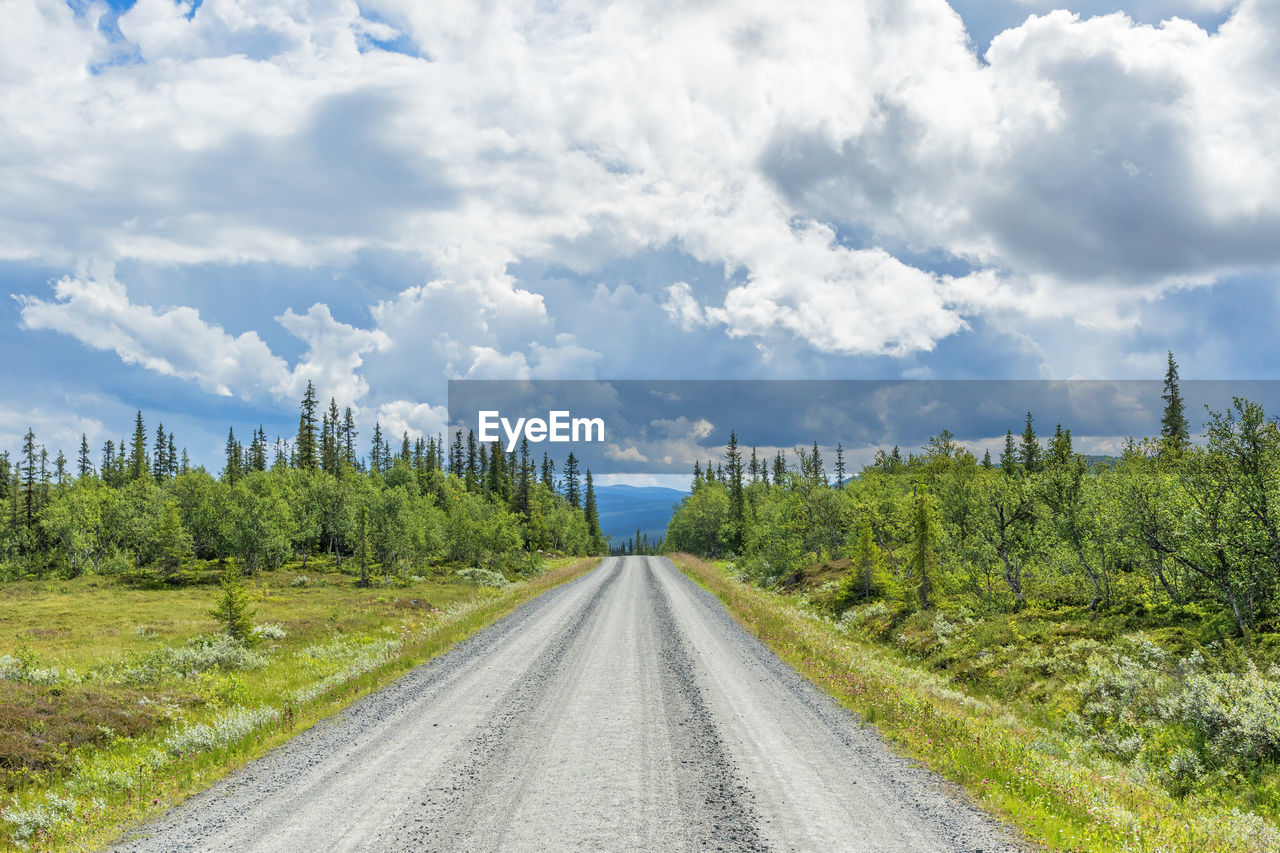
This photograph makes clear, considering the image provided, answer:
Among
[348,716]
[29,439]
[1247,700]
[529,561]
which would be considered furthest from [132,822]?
[29,439]

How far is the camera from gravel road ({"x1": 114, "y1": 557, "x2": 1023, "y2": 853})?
752cm

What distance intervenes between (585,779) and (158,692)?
1464 centimetres

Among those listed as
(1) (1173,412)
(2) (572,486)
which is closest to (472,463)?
(2) (572,486)

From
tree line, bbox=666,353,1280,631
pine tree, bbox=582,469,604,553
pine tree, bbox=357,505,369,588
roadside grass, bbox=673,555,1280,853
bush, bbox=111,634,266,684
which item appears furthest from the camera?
pine tree, bbox=582,469,604,553

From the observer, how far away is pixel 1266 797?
10570mm

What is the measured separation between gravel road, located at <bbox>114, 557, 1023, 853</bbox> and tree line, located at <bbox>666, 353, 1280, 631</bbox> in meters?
12.4

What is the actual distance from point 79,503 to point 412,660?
94.1 meters

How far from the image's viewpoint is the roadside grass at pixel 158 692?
9344 millimetres

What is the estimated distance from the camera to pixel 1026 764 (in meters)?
9.82

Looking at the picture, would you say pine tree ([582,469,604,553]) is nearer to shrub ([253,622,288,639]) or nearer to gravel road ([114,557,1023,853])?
shrub ([253,622,288,639])

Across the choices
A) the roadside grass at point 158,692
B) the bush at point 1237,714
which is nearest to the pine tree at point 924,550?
the bush at point 1237,714

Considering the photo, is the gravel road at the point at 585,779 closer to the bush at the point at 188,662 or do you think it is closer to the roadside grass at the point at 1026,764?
the roadside grass at the point at 1026,764

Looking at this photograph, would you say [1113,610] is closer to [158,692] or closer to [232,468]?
[158,692]

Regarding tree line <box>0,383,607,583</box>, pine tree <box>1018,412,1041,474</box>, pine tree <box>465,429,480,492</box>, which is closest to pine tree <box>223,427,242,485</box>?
tree line <box>0,383,607,583</box>
